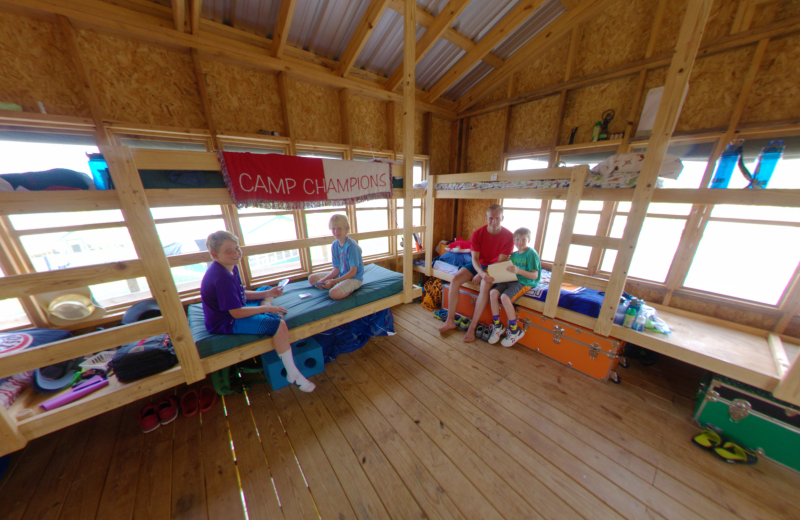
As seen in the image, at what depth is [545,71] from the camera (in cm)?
375

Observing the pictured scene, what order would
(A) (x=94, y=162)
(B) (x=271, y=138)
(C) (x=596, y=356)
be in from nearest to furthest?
(A) (x=94, y=162)
(C) (x=596, y=356)
(B) (x=271, y=138)

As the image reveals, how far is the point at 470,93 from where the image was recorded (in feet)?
14.7

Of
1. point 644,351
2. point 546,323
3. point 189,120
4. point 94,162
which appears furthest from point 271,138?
point 644,351

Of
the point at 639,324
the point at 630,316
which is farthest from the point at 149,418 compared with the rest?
the point at 639,324

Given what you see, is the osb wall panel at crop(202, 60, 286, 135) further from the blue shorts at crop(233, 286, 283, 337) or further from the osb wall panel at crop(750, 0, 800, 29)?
the osb wall panel at crop(750, 0, 800, 29)

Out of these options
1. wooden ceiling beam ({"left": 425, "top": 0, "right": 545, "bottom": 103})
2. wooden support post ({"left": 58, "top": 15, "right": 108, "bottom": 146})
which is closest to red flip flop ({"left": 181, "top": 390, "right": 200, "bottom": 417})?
wooden support post ({"left": 58, "top": 15, "right": 108, "bottom": 146})

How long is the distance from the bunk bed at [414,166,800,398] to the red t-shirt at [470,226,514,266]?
596mm

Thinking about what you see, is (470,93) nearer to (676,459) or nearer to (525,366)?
(525,366)

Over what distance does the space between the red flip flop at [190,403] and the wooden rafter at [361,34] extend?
422 centimetres

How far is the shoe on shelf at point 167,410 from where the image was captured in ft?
6.88

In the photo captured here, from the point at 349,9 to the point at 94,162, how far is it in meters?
2.95

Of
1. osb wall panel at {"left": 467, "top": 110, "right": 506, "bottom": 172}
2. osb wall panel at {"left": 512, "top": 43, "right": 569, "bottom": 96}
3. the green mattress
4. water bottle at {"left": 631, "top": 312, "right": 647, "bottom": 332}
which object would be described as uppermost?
osb wall panel at {"left": 512, "top": 43, "right": 569, "bottom": 96}

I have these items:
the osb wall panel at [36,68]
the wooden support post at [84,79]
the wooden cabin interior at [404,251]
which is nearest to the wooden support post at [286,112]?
the wooden cabin interior at [404,251]

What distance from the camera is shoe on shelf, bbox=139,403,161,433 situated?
6.64 feet
